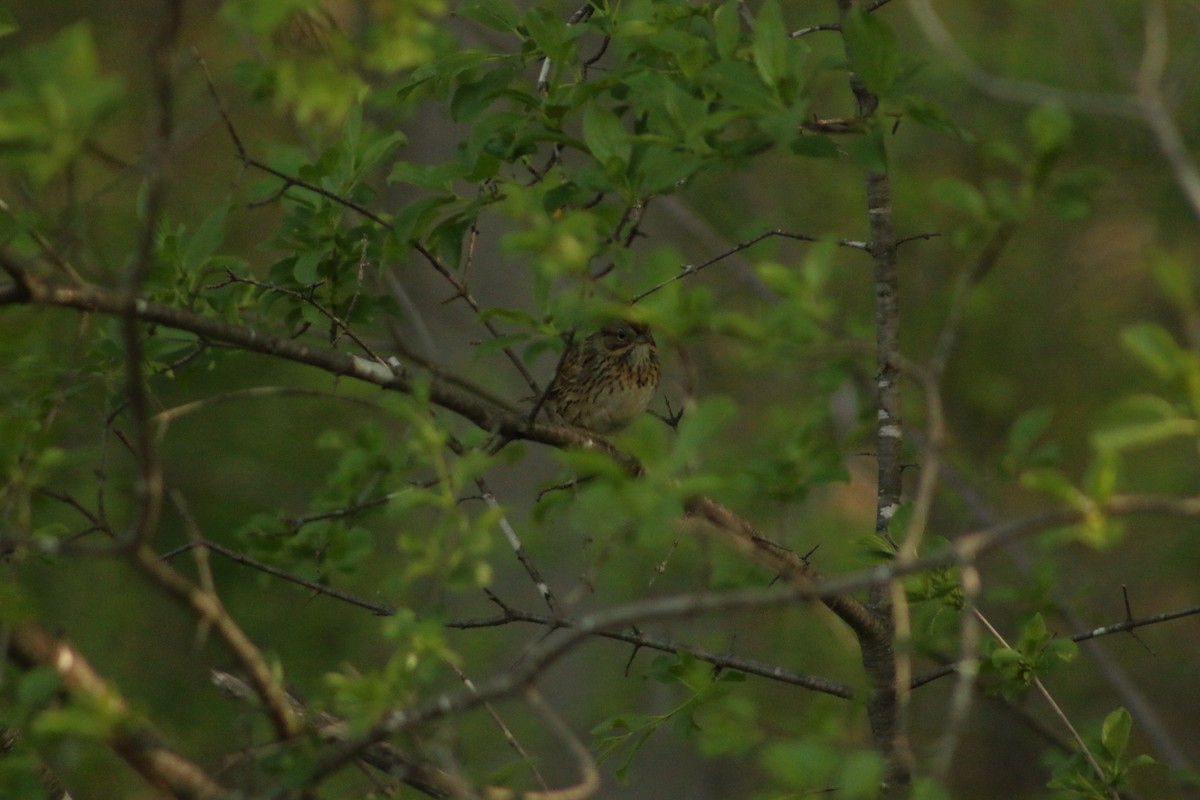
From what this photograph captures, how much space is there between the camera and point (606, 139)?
3.02 metres

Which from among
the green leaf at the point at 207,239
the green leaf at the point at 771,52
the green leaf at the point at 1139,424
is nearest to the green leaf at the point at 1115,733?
the green leaf at the point at 1139,424

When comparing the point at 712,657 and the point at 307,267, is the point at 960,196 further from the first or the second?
the point at 307,267

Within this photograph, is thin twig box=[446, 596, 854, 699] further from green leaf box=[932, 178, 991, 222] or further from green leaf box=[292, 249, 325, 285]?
green leaf box=[932, 178, 991, 222]

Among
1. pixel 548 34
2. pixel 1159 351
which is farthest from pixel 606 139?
pixel 1159 351

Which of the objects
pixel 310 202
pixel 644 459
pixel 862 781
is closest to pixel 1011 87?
pixel 310 202

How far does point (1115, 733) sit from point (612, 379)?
3.45 m

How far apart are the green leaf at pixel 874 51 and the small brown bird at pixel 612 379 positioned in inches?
144

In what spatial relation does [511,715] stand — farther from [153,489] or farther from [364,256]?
[153,489]

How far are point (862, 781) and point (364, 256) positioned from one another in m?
2.01

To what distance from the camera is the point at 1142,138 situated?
361 inches

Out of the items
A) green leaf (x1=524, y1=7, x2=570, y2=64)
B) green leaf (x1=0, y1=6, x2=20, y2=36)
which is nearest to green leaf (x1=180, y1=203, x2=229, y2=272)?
green leaf (x1=0, y1=6, x2=20, y2=36)

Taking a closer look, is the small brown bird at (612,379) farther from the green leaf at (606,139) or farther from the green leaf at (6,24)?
the green leaf at (6,24)

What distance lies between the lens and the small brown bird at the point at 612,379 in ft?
21.3

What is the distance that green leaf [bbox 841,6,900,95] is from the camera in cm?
274
